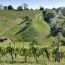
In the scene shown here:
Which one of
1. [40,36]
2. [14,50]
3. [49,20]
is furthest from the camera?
[49,20]

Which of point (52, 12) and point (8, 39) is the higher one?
point (52, 12)

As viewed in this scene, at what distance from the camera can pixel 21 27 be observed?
15162 centimetres

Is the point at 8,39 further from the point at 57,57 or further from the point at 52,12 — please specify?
the point at 57,57

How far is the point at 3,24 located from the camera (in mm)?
170375

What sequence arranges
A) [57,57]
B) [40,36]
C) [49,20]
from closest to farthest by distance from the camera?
[57,57]
[40,36]
[49,20]

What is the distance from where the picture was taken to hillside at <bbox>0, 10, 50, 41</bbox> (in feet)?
436

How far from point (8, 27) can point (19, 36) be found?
1083 inches

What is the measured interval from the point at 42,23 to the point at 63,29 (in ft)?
73.8

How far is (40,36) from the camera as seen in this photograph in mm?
131875

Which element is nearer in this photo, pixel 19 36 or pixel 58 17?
pixel 19 36

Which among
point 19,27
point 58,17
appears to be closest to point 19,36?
point 19,27

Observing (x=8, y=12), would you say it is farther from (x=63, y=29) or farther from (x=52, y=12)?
(x=63, y=29)

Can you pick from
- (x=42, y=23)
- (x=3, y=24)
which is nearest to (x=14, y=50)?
(x=42, y=23)

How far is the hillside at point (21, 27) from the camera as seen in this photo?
13275 cm
